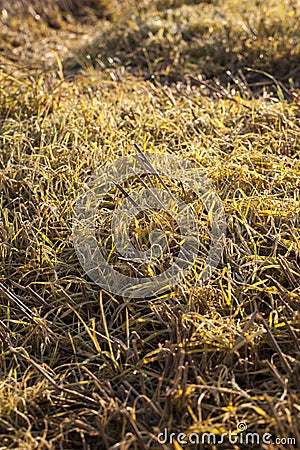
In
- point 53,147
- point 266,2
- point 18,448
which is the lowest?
point 266,2

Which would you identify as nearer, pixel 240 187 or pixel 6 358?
pixel 6 358

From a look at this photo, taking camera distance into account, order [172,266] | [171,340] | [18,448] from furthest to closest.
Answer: [172,266], [171,340], [18,448]

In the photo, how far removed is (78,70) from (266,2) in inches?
56.0

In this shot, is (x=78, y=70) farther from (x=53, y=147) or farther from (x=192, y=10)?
(x=53, y=147)

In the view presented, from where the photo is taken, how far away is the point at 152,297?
6.25 ft

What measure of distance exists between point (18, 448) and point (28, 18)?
4.27m

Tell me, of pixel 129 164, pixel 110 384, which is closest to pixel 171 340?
pixel 110 384

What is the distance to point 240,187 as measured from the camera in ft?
7.52

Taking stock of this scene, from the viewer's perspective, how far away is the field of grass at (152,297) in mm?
1555

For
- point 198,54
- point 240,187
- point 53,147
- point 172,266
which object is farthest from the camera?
point 198,54

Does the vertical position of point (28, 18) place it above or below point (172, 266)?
above

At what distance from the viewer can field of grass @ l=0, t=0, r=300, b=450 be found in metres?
1.55

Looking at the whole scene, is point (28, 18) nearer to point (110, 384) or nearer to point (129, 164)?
point (129, 164)

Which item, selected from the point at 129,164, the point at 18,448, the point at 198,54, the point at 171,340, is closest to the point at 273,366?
the point at 171,340
